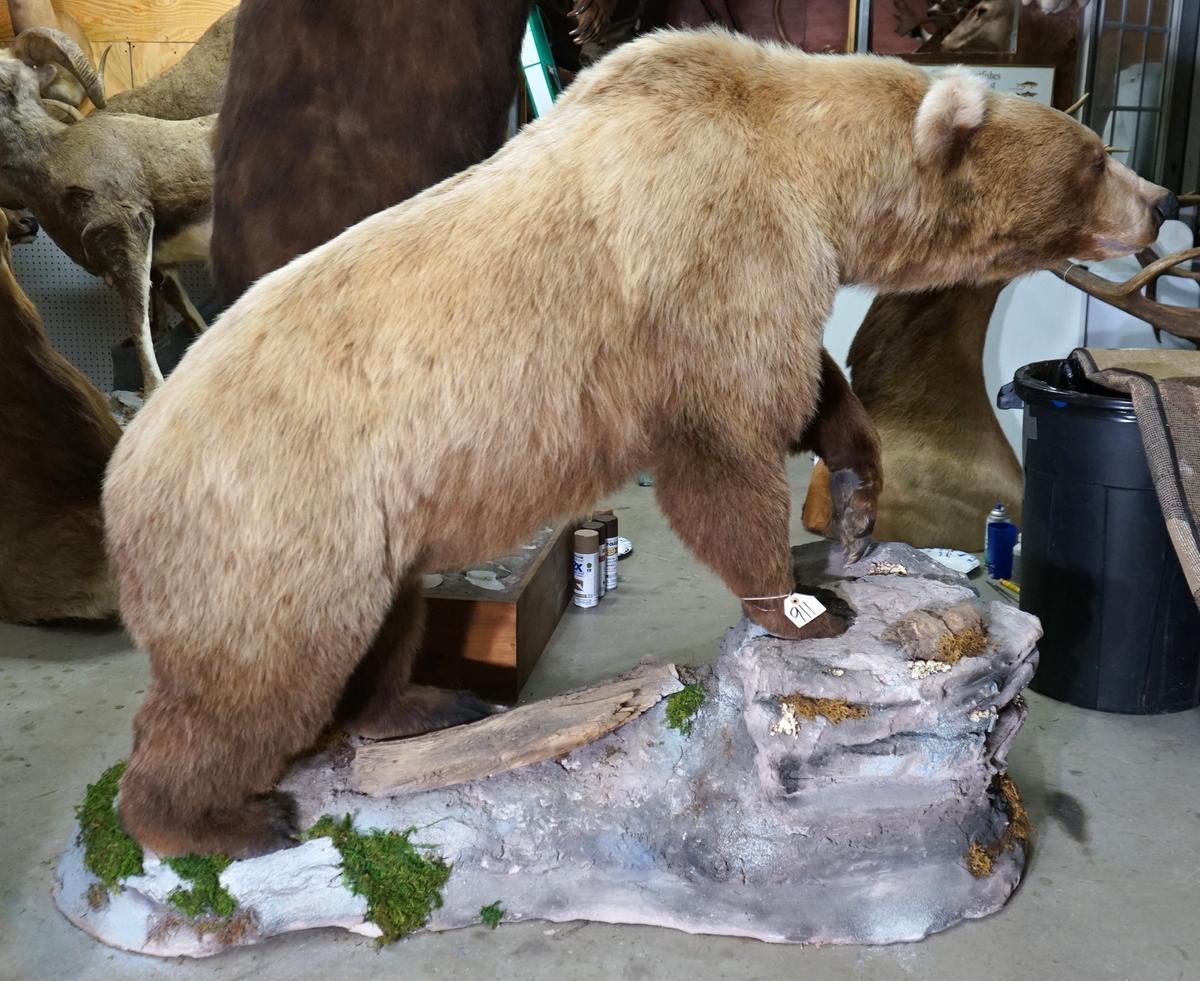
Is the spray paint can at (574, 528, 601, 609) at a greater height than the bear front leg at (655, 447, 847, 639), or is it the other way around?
the bear front leg at (655, 447, 847, 639)

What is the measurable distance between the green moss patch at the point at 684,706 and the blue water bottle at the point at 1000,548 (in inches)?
101

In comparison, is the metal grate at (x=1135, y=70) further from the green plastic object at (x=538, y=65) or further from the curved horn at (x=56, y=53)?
the curved horn at (x=56, y=53)

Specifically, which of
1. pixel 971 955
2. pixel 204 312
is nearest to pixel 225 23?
pixel 204 312

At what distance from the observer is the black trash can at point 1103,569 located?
3.25 meters

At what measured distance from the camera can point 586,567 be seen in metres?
4.30

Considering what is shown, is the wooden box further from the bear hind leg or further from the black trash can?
the black trash can

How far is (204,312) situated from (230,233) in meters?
4.77

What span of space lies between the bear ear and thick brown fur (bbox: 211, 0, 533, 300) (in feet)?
4.70

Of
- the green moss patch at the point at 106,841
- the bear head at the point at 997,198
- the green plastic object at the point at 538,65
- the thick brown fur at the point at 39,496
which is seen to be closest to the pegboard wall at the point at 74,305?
the thick brown fur at the point at 39,496

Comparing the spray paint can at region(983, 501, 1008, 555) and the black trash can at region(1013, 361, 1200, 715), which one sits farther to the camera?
the spray paint can at region(983, 501, 1008, 555)

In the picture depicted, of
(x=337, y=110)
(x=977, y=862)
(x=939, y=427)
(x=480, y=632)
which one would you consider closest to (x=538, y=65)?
(x=337, y=110)

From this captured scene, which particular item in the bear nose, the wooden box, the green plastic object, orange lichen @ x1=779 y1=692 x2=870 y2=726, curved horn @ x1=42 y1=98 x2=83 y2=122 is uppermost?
the green plastic object

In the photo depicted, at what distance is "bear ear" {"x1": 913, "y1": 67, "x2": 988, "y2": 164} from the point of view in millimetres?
2057

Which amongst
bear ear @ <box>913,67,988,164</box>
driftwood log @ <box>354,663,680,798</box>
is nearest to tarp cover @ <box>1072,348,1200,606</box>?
bear ear @ <box>913,67,988,164</box>
